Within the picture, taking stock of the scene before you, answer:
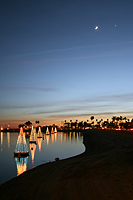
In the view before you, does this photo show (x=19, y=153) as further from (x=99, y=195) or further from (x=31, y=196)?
(x=99, y=195)

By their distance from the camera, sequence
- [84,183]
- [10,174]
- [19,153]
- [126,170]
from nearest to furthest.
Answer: [84,183]
[126,170]
[10,174]
[19,153]

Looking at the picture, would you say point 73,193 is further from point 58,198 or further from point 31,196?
point 31,196

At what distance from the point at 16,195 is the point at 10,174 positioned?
21286 millimetres

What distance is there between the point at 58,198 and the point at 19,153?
4277 cm

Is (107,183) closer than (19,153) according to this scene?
Yes

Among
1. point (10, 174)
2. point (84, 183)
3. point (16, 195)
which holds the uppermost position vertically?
point (84, 183)

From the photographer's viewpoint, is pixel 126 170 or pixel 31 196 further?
pixel 126 170

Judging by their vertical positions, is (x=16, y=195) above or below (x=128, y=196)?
below


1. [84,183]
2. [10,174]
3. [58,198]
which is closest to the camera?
[58,198]

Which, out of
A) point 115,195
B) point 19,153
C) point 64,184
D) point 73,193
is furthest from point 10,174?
point 115,195

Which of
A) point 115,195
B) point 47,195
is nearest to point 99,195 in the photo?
point 115,195

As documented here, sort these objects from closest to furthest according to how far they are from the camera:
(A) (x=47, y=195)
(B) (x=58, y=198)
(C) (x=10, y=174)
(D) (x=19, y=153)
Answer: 1. (B) (x=58, y=198)
2. (A) (x=47, y=195)
3. (C) (x=10, y=174)
4. (D) (x=19, y=153)

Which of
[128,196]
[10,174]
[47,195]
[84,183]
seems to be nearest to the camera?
[128,196]

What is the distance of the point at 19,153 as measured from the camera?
52.9m
